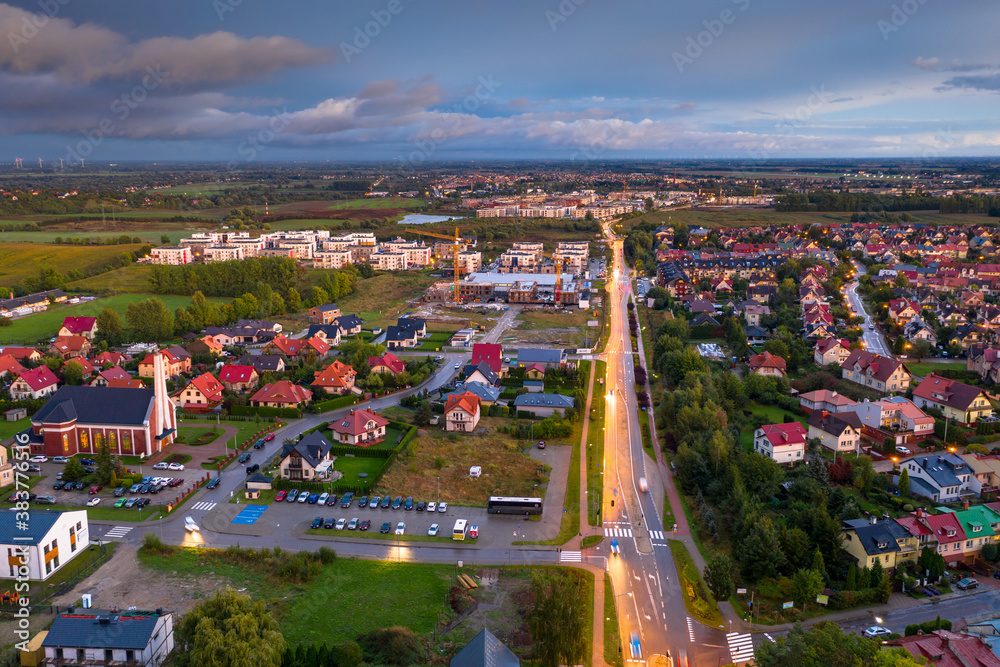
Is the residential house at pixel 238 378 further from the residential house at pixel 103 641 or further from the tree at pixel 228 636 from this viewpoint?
the tree at pixel 228 636

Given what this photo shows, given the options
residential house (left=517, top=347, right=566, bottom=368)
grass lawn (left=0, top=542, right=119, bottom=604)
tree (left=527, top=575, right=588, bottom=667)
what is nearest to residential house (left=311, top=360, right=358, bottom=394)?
residential house (left=517, top=347, right=566, bottom=368)

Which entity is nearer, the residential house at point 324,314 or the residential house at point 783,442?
the residential house at point 783,442

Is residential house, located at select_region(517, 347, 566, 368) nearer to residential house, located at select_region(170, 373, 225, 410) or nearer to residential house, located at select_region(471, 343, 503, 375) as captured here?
residential house, located at select_region(471, 343, 503, 375)

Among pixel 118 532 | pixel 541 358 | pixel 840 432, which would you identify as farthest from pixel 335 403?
pixel 840 432

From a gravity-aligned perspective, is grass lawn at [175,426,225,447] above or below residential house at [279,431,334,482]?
below

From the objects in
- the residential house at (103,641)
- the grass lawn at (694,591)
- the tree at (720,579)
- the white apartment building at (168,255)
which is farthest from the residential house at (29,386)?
the white apartment building at (168,255)

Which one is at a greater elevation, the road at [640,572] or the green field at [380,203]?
the green field at [380,203]

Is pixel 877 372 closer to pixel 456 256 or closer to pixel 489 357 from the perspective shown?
pixel 489 357
